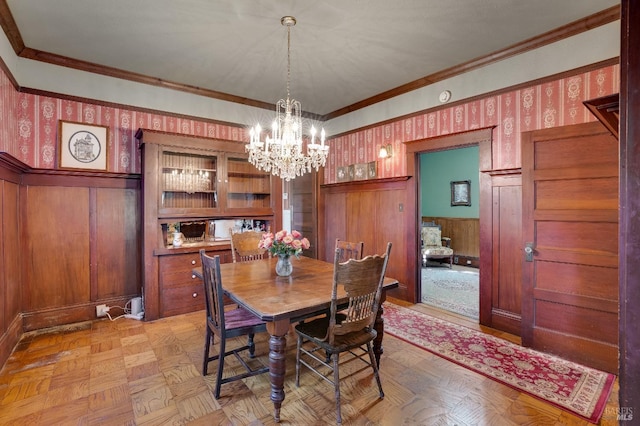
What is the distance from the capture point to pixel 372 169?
482 cm

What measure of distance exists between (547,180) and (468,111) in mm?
1319

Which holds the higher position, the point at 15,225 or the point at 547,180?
the point at 547,180

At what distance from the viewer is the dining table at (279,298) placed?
6.19 feet

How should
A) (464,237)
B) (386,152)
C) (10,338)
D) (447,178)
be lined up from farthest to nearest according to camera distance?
(447,178) < (464,237) < (386,152) < (10,338)

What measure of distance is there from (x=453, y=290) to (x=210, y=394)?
12.8ft

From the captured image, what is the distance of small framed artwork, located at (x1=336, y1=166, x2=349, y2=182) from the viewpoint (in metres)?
5.26

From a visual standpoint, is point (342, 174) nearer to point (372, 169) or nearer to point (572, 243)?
point (372, 169)

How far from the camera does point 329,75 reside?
154 inches

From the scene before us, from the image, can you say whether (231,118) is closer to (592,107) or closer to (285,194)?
(285,194)

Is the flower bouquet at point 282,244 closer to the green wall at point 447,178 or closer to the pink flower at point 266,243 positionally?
the pink flower at point 266,243

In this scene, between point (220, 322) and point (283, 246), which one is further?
point (283, 246)

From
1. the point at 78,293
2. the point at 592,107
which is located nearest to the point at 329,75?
the point at 592,107

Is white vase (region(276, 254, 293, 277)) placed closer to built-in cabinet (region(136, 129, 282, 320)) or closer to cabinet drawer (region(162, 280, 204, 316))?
built-in cabinet (region(136, 129, 282, 320))

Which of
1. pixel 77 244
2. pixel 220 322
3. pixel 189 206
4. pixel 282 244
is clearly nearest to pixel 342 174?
pixel 189 206
